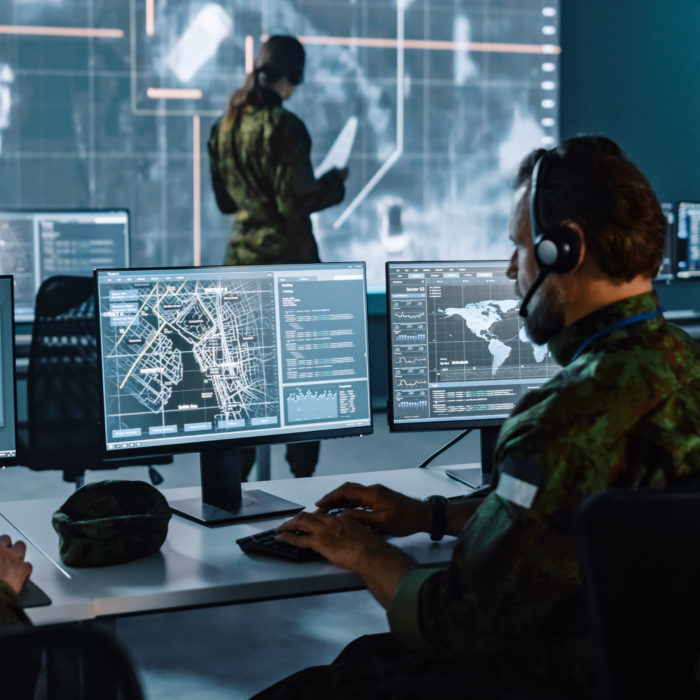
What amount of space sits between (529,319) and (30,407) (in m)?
2.26

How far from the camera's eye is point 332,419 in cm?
199

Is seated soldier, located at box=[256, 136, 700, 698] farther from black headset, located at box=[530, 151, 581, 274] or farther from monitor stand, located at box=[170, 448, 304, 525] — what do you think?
monitor stand, located at box=[170, 448, 304, 525]

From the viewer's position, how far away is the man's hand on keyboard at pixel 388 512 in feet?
5.65

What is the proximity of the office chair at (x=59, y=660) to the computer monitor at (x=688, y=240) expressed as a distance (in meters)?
4.69

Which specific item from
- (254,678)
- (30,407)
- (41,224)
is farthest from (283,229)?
(254,678)

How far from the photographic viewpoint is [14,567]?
1.47 meters

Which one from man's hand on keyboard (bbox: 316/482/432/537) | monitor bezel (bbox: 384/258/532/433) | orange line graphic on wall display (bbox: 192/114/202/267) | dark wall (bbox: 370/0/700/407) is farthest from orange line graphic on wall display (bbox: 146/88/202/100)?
man's hand on keyboard (bbox: 316/482/432/537)

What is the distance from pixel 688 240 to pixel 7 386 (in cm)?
413

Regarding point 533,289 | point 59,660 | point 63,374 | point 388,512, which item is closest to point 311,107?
point 63,374

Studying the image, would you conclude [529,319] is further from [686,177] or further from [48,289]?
[686,177]

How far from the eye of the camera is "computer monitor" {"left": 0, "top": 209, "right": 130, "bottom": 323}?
4504 mm

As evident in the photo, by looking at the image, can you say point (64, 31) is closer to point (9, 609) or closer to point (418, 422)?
point (418, 422)

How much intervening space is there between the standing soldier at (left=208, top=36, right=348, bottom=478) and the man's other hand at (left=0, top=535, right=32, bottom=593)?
94.8 inches

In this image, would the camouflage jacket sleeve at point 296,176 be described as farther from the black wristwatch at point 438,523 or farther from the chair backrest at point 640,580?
the chair backrest at point 640,580
